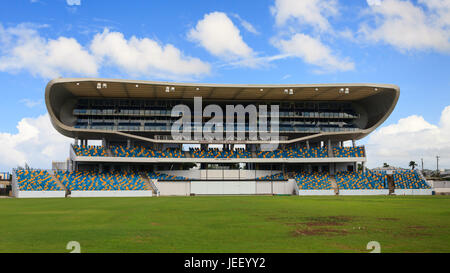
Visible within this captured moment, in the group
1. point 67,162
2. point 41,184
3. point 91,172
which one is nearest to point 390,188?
point 91,172

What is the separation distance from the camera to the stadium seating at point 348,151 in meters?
68.6

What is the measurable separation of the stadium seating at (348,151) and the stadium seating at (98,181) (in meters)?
33.5

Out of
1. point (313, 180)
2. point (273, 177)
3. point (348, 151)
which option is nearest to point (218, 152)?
point (273, 177)

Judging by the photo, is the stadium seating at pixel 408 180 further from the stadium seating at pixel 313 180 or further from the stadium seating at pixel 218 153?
the stadium seating at pixel 218 153

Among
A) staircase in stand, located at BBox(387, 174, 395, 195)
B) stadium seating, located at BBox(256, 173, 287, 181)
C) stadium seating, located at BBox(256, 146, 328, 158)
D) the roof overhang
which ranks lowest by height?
staircase in stand, located at BBox(387, 174, 395, 195)

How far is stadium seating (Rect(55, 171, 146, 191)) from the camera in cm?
5772

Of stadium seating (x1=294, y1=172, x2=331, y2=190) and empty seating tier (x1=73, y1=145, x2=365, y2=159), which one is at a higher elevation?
empty seating tier (x1=73, y1=145, x2=365, y2=159)

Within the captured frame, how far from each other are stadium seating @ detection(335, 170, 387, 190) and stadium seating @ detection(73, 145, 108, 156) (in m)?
38.7

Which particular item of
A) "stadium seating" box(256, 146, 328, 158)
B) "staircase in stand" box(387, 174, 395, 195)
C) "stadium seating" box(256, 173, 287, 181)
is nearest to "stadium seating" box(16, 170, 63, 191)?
"stadium seating" box(256, 173, 287, 181)

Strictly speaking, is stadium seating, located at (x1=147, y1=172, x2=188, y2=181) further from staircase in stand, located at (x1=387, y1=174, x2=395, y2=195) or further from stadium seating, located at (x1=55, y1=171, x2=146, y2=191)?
staircase in stand, located at (x1=387, y1=174, x2=395, y2=195)

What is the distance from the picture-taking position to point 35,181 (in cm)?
5662

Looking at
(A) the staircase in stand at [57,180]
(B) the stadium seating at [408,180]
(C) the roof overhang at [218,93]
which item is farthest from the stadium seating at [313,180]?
(A) the staircase in stand at [57,180]
